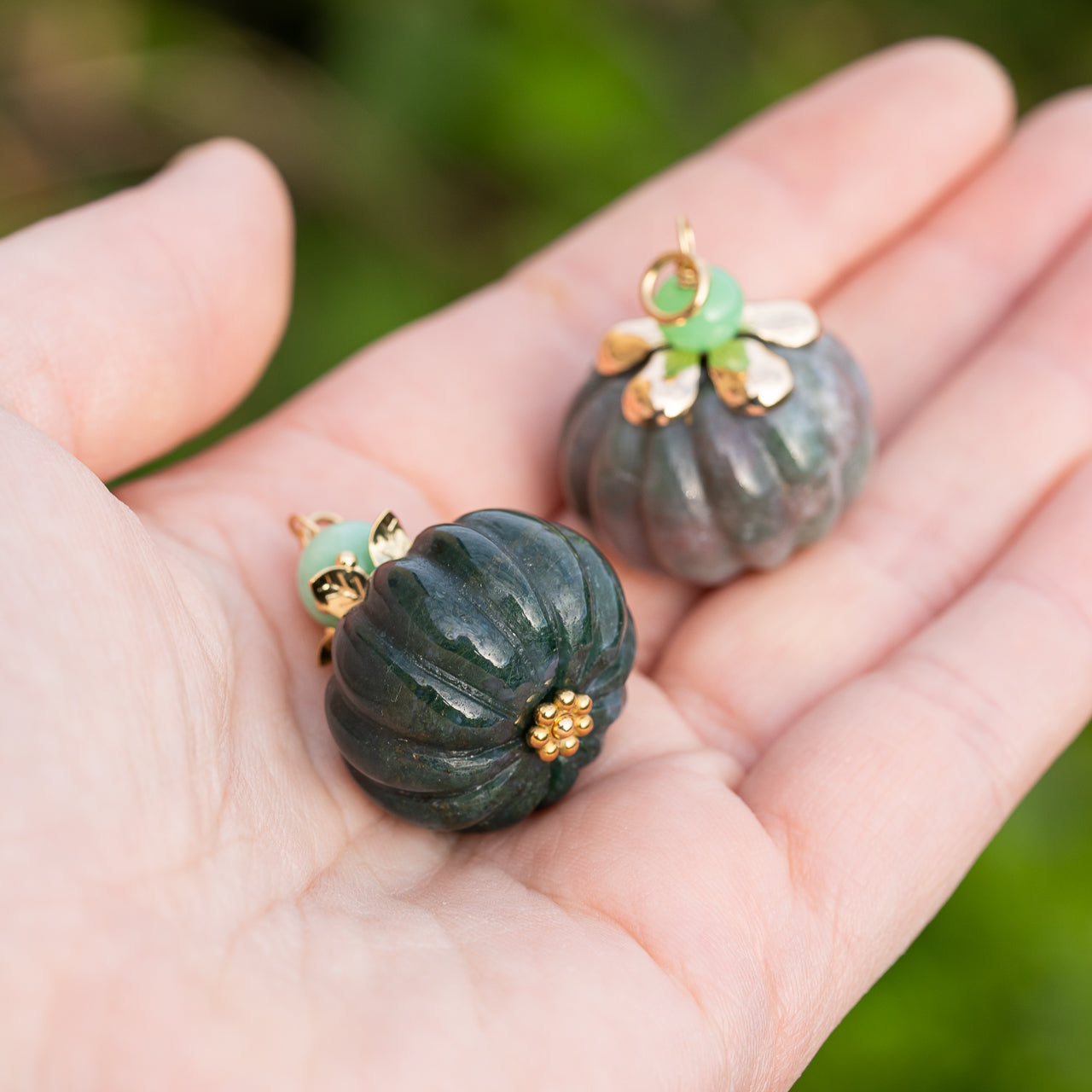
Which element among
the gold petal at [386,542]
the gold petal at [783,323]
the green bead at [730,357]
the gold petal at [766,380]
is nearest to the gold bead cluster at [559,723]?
the gold petal at [386,542]

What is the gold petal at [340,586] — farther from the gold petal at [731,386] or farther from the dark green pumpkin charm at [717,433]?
the gold petal at [731,386]

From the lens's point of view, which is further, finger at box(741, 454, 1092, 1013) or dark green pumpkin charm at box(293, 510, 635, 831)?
finger at box(741, 454, 1092, 1013)

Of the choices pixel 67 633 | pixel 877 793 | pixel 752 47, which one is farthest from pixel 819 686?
pixel 752 47

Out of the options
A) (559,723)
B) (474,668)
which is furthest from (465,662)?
(559,723)

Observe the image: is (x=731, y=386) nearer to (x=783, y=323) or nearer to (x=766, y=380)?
(x=766, y=380)

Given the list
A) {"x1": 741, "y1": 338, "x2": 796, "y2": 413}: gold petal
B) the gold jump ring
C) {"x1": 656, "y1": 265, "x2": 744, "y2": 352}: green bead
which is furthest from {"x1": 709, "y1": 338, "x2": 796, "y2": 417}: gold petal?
the gold jump ring

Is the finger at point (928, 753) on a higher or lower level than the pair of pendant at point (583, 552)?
lower

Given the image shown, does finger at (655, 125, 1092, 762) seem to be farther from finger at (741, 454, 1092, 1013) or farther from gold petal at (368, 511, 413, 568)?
gold petal at (368, 511, 413, 568)
